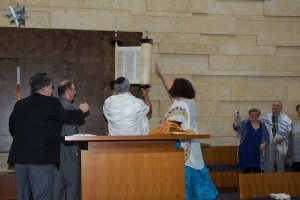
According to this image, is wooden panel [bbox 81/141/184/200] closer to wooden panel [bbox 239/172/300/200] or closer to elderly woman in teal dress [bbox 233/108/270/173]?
wooden panel [bbox 239/172/300/200]

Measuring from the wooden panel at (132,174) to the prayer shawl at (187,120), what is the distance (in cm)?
92

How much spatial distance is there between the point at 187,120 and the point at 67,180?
4.54 ft

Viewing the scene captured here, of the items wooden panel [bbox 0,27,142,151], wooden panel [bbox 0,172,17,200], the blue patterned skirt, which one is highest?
wooden panel [bbox 0,27,142,151]

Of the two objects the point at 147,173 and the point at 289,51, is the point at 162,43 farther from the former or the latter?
the point at 147,173

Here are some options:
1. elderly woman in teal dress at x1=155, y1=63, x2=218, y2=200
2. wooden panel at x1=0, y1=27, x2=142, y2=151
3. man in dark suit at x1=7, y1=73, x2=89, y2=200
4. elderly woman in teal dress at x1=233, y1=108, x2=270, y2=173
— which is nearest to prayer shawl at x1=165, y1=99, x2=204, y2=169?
elderly woman in teal dress at x1=155, y1=63, x2=218, y2=200

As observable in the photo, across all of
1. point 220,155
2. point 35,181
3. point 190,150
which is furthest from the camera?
point 220,155

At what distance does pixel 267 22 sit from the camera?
757cm

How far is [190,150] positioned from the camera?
4785 mm

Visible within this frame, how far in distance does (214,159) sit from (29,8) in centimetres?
346

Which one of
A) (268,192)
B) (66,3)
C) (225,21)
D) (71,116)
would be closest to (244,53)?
(225,21)

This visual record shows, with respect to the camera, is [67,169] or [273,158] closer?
[67,169]

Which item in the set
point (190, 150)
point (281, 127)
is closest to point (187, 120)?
point (190, 150)

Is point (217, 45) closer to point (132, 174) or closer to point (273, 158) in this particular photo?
point (273, 158)

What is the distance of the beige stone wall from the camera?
705cm
